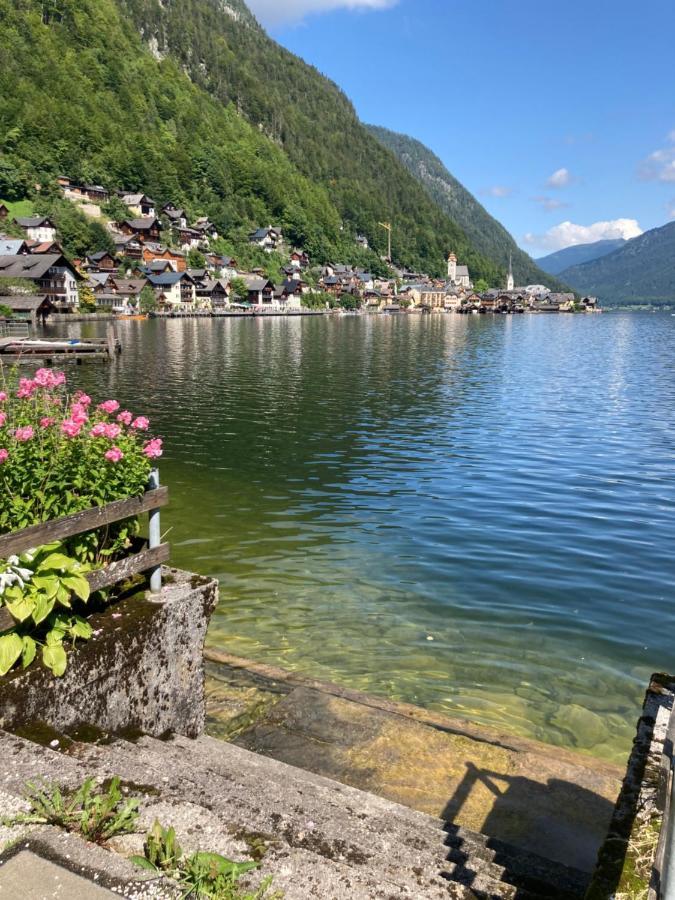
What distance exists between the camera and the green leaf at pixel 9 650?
14.9 ft

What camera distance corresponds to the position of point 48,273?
385ft

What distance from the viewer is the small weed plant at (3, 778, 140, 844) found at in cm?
339

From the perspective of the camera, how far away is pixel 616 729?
308 inches

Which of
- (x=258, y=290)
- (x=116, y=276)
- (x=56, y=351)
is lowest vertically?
(x=56, y=351)

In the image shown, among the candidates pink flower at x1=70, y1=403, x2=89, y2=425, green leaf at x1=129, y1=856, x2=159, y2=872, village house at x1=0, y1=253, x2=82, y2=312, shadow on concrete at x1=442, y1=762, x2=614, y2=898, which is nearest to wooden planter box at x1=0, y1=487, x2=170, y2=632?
pink flower at x1=70, y1=403, x2=89, y2=425

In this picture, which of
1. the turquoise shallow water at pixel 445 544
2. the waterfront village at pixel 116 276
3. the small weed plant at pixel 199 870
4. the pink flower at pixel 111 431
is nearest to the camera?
the small weed plant at pixel 199 870

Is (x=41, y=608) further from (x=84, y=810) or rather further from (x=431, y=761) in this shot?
(x=431, y=761)

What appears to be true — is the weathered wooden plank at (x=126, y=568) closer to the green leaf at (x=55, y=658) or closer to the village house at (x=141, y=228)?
the green leaf at (x=55, y=658)

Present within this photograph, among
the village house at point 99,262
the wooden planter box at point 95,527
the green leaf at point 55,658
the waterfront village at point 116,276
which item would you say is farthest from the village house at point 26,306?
the green leaf at point 55,658

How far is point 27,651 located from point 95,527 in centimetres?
111

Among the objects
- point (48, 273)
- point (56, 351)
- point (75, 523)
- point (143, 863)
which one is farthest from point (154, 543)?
point (48, 273)

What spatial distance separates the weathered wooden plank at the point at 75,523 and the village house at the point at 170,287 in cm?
16073

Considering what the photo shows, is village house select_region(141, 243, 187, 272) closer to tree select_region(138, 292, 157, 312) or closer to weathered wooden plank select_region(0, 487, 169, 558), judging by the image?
tree select_region(138, 292, 157, 312)

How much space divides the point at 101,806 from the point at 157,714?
219cm
